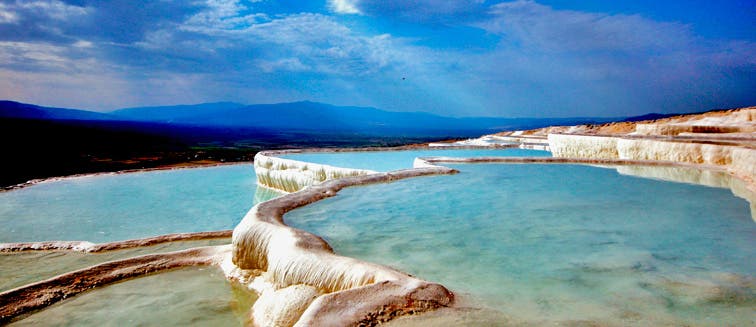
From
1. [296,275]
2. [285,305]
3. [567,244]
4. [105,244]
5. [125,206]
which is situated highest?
[567,244]

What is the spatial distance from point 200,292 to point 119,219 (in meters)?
6.70

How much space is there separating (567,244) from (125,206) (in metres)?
10.5

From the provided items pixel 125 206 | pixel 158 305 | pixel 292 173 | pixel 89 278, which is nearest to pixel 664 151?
pixel 292 173

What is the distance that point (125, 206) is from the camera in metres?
11.0

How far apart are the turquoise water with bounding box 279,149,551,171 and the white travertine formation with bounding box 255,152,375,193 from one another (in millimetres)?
912

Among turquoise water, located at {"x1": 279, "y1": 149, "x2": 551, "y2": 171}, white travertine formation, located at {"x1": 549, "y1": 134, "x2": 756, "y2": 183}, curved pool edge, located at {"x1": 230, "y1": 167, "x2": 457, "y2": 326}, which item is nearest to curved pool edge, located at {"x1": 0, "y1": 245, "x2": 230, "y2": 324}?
curved pool edge, located at {"x1": 230, "y1": 167, "x2": 457, "y2": 326}

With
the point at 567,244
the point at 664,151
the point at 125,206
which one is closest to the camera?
the point at 567,244

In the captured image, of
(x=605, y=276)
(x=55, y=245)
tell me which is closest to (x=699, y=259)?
(x=605, y=276)

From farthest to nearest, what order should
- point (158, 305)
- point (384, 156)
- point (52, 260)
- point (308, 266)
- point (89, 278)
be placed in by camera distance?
point (384, 156) → point (52, 260) → point (89, 278) → point (158, 305) → point (308, 266)

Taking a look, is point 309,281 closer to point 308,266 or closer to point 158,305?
point 308,266

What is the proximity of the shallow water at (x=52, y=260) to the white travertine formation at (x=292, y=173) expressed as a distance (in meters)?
3.67

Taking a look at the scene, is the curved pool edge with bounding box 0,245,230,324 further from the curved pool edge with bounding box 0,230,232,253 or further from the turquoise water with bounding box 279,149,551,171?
the turquoise water with bounding box 279,149,551,171

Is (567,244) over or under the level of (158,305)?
over

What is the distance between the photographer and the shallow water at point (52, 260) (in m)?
5.34
